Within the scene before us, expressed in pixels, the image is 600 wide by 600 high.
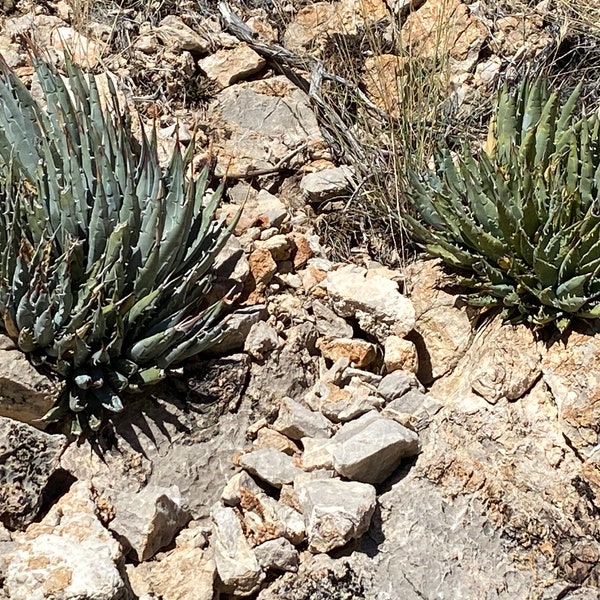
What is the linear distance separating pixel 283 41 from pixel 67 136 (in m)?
2.45

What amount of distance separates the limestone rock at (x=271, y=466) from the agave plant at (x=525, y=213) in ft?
3.87

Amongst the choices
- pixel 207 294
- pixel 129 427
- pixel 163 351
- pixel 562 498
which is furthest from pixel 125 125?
pixel 562 498

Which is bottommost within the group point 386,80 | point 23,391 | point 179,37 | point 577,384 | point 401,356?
point 577,384

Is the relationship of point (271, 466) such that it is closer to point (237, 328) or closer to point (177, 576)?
point (177, 576)

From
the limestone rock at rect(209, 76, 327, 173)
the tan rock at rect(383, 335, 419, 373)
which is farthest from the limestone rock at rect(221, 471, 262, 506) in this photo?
the limestone rock at rect(209, 76, 327, 173)

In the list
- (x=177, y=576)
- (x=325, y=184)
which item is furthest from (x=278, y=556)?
(x=325, y=184)

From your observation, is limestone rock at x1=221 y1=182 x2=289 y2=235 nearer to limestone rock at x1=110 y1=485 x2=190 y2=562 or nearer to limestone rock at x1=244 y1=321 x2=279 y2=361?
limestone rock at x1=244 y1=321 x2=279 y2=361

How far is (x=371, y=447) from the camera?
3.00m

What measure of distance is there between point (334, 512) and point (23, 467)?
1199mm

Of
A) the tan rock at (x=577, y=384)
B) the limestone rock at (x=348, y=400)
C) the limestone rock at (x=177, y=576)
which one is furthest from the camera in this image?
the limestone rock at (x=348, y=400)

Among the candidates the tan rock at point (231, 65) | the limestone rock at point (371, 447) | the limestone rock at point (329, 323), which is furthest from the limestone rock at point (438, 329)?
the tan rock at point (231, 65)

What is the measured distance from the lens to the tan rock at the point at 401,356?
358 centimetres

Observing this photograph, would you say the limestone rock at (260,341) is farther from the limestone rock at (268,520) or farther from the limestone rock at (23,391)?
the limestone rock at (23,391)

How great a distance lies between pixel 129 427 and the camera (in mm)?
3266
